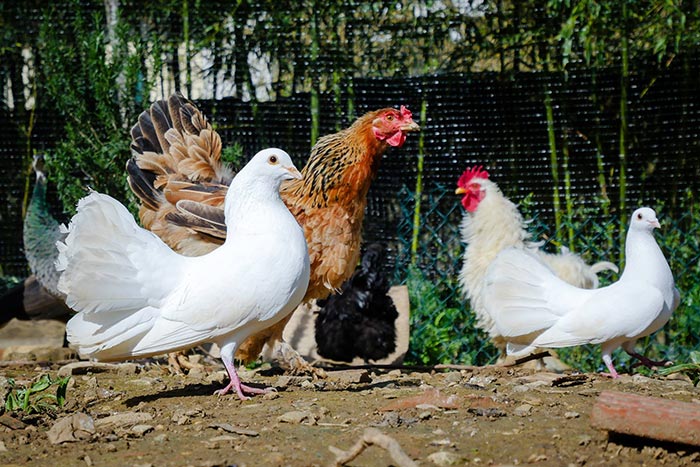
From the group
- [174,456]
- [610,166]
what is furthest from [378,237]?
[174,456]

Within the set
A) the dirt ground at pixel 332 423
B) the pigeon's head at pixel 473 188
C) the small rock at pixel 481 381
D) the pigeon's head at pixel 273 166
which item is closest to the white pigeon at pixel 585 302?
the dirt ground at pixel 332 423

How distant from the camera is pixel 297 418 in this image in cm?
310

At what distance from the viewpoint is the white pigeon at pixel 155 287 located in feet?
11.0

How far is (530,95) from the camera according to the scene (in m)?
6.13

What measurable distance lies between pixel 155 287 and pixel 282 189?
5.47ft

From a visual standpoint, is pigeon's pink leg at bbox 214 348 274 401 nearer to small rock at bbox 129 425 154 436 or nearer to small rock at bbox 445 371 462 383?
small rock at bbox 129 425 154 436

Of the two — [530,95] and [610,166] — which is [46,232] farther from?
[610,166]

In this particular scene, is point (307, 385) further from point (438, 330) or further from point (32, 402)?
point (438, 330)

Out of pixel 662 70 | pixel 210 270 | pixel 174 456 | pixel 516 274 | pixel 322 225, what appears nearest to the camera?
pixel 174 456

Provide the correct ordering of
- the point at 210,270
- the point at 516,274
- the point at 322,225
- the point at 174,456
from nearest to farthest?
the point at 174,456 < the point at 210,270 < the point at 322,225 < the point at 516,274

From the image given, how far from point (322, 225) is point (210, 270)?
1.25 m

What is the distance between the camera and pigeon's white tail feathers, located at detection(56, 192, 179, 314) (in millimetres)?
3320

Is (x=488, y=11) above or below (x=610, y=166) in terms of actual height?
above

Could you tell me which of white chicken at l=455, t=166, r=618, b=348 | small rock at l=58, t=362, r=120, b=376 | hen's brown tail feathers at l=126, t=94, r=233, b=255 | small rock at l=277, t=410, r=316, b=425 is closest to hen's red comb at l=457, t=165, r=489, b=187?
white chicken at l=455, t=166, r=618, b=348
